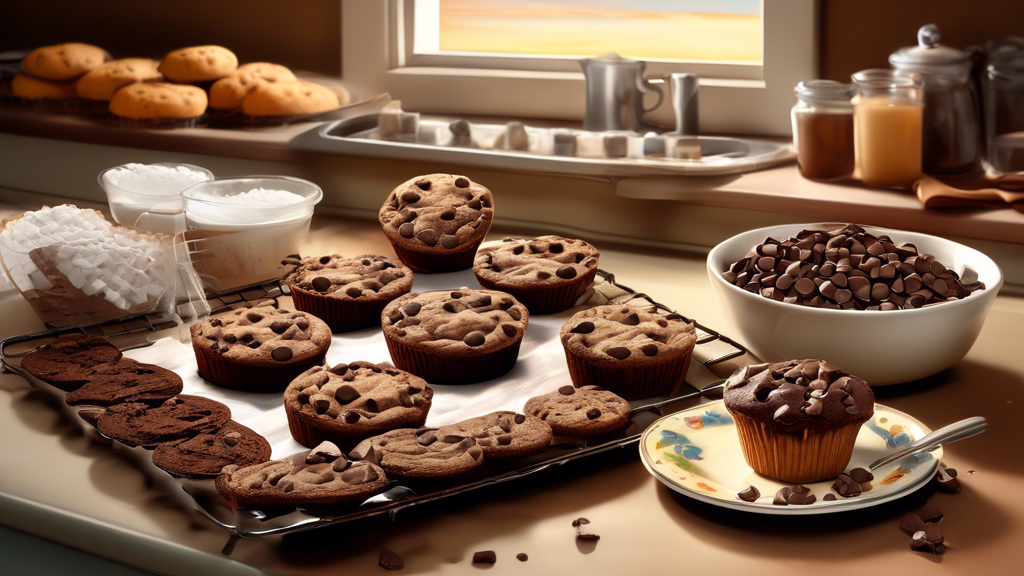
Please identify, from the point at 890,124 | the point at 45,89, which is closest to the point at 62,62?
the point at 45,89

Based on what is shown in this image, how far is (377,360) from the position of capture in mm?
1164

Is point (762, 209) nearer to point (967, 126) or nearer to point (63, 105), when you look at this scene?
point (967, 126)

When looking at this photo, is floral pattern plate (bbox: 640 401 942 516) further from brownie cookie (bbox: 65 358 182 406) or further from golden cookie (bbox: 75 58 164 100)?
golden cookie (bbox: 75 58 164 100)

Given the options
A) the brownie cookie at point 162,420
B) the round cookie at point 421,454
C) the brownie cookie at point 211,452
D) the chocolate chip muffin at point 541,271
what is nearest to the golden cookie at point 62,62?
the chocolate chip muffin at point 541,271

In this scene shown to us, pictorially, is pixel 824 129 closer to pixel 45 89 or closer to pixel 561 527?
pixel 561 527

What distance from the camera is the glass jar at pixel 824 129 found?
149cm

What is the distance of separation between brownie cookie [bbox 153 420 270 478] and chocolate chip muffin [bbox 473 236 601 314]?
487mm

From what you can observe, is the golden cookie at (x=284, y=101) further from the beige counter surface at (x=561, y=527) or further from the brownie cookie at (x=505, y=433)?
the brownie cookie at (x=505, y=433)

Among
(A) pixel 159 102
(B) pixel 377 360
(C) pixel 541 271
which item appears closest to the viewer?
(B) pixel 377 360

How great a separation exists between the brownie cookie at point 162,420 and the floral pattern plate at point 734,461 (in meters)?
0.45

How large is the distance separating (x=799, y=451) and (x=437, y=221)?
0.76 m

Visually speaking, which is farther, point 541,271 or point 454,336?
point 541,271

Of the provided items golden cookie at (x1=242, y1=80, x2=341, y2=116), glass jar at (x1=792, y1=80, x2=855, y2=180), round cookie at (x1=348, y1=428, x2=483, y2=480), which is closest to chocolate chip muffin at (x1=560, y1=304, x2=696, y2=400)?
round cookie at (x1=348, y1=428, x2=483, y2=480)

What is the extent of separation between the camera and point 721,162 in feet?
5.15
